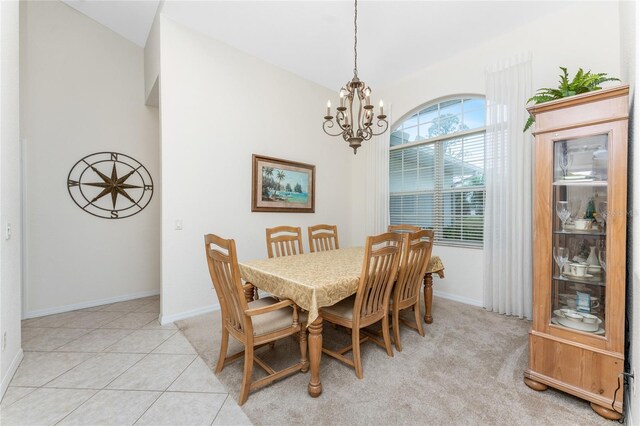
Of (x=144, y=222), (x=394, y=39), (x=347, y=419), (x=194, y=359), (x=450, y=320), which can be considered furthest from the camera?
(x=144, y=222)

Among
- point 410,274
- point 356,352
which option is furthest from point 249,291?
point 410,274

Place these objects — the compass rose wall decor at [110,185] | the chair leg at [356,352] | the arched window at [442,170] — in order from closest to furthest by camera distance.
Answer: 1. the chair leg at [356,352]
2. the compass rose wall decor at [110,185]
3. the arched window at [442,170]

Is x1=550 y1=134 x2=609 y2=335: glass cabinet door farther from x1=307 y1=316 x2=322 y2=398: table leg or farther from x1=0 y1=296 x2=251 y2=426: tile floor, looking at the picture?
x1=0 y1=296 x2=251 y2=426: tile floor

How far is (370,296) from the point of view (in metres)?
2.03

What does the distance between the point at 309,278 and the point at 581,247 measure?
184 centimetres

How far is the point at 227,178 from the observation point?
342 cm

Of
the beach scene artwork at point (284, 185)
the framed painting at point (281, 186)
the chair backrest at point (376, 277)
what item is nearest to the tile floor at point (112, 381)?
the chair backrest at point (376, 277)

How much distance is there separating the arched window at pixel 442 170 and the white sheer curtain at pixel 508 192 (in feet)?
0.79

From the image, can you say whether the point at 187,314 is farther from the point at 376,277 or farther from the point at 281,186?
the point at 376,277

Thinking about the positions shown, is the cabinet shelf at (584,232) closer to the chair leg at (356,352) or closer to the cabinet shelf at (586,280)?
the cabinet shelf at (586,280)

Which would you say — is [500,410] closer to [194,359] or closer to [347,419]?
[347,419]

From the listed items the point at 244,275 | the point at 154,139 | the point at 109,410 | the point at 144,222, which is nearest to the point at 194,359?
the point at 109,410

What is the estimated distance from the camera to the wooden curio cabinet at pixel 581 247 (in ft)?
5.25

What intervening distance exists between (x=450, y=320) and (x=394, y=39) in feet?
10.8
